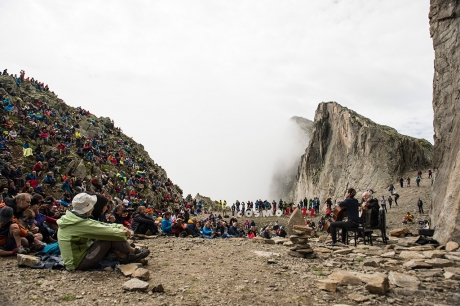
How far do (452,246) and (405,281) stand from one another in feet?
15.2

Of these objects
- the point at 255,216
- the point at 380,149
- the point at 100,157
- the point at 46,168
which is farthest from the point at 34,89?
the point at 380,149

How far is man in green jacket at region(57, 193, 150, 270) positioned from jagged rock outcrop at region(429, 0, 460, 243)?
36.6ft

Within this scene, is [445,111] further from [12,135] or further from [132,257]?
[12,135]

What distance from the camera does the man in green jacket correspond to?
7168mm

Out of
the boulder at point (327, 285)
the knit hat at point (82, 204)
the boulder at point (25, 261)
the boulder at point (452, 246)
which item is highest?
the knit hat at point (82, 204)

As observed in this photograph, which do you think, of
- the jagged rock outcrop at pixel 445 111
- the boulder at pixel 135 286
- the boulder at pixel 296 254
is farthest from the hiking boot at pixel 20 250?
the jagged rock outcrop at pixel 445 111

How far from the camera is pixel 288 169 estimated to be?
134 metres

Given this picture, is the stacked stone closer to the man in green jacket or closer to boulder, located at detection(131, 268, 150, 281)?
boulder, located at detection(131, 268, 150, 281)

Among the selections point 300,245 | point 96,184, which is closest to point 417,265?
point 300,245

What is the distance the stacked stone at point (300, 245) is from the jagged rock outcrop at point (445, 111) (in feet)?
16.2

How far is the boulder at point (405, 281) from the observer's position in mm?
7108

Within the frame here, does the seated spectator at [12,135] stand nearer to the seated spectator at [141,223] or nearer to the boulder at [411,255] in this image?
the seated spectator at [141,223]

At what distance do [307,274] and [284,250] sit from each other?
11.4 ft

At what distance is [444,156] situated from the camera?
14234mm
